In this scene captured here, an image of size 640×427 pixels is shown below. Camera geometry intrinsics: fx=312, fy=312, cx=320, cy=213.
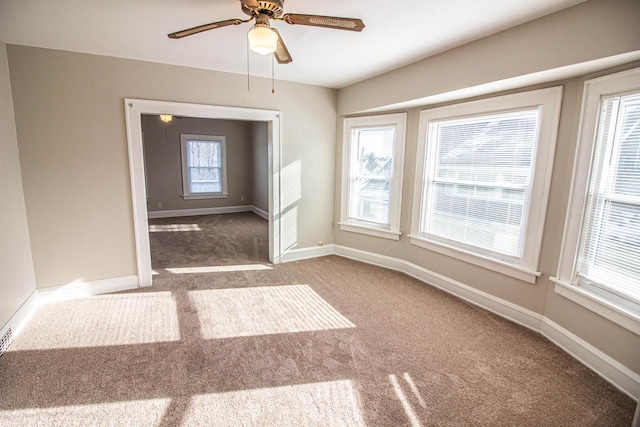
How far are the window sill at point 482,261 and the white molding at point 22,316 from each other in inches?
159

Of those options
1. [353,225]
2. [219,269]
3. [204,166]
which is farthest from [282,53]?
[204,166]

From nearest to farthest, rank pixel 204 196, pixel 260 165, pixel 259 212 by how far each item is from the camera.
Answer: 1. pixel 260 165
2. pixel 204 196
3. pixel 259 212

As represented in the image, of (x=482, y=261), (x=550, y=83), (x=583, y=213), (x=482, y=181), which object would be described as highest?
(x=550, y=83)

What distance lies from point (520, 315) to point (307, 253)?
2798mm

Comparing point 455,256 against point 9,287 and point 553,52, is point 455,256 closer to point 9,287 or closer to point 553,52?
point 553,52

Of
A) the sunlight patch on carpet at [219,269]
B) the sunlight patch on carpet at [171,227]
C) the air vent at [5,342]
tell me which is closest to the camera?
the air vent at [5,342]

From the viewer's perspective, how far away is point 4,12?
2.24m

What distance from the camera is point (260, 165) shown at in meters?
8.01

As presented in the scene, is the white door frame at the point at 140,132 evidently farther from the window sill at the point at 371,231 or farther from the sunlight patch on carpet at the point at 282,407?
the sunlight patch on carpet at the point at 282,407

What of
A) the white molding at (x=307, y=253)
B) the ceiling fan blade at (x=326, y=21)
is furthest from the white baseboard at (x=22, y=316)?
the ceiling fan blade at (x=326, y=21)

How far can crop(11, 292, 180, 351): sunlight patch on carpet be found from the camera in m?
2.55

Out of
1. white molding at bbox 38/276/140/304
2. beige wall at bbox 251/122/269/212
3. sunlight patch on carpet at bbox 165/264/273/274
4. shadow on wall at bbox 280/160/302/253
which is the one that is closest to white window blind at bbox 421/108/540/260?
shadow on wall at bbox 280/160/302/253

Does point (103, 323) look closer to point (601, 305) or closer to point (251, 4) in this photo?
point (251, 4)

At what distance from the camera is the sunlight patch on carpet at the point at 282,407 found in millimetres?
1795
